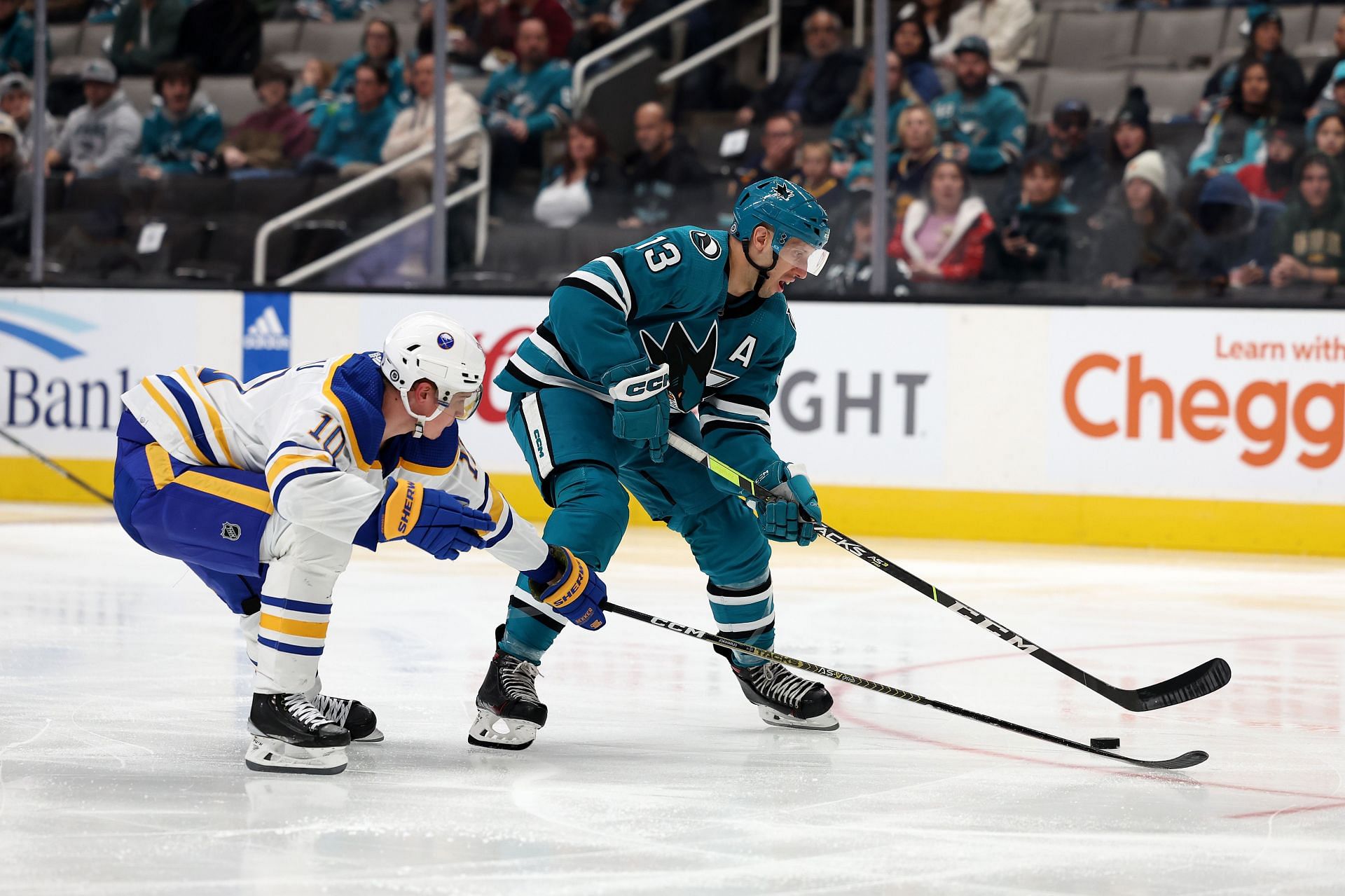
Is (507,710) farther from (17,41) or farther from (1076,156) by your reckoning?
(17,41)

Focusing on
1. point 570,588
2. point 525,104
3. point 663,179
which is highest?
point 525,104

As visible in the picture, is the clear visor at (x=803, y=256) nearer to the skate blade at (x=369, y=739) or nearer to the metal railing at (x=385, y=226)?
the skate blade at (x=369, y=739)

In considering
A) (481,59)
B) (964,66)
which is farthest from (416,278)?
(964,66)

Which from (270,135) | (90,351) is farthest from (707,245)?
(270,135)

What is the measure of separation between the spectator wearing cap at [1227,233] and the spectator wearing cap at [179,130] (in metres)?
4.74

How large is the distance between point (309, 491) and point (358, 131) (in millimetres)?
5816

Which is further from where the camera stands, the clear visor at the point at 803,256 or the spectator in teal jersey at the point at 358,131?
the spectator in teal jersey at the point at 358,131

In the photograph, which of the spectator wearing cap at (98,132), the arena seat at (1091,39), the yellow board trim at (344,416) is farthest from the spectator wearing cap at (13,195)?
the yellow board trim at (344,416)

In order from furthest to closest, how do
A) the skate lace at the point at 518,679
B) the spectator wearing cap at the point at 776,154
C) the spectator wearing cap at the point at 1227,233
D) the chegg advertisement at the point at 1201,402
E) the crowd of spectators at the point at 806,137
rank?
the spectator wearing cap at the point at 776,154 → the crowd of spectators at the point at 806,137 → the spectator wearing cap at the point at 1227,233 → the chegg advertisement at the point at 1201,402 → the skate lace at the point at 518,679

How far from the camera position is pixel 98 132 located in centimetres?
882

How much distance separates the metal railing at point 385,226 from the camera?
7984 millimetres

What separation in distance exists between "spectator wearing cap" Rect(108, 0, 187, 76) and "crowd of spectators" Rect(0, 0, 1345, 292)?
0.05 ft

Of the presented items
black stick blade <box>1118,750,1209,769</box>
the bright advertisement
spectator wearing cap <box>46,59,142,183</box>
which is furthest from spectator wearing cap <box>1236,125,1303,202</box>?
spectator wearing cap <box>46,59,142,183</box>

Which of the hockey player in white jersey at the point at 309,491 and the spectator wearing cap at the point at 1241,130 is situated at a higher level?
the spectator wearing cap at the point at 1241,130
